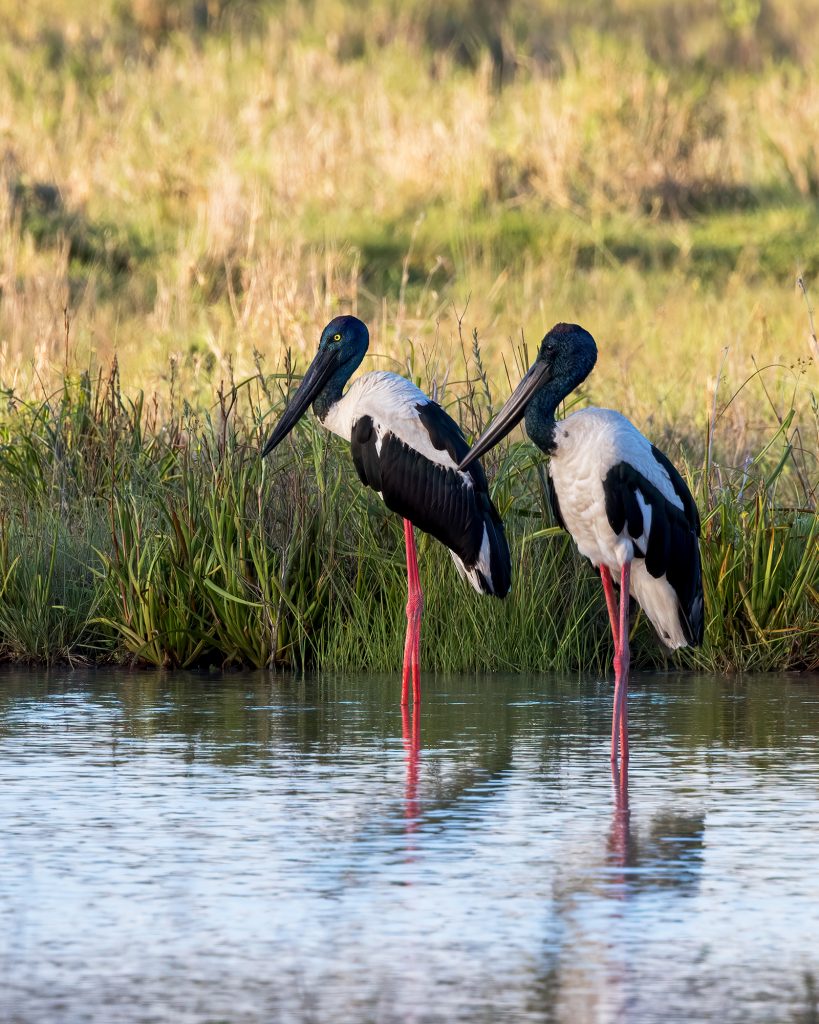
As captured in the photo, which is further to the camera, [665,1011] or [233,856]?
[233,856]

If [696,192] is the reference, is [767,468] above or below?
below

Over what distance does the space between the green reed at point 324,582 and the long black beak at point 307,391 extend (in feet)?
0.51

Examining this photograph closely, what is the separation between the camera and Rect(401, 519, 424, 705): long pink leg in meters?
8.46

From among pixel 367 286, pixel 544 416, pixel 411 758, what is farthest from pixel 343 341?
pixel 367 286

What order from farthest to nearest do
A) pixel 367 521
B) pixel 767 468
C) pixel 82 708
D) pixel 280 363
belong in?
pixel 280 363 → pixel 767 468 → pixel 367 521 → pixel 82 708

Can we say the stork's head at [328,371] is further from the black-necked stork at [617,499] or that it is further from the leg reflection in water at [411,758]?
the leg reflection in water at [411,758]

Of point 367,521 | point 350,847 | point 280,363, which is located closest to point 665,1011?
point 350,847

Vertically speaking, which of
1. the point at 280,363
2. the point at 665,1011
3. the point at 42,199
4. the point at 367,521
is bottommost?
the point at 665,1011

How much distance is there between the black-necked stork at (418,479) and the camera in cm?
871

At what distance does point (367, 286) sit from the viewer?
1778 centimetres

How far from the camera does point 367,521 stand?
31.6 feet

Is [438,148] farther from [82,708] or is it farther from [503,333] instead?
[82,708]

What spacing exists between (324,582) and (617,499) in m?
1.98

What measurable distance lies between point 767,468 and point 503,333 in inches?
206
